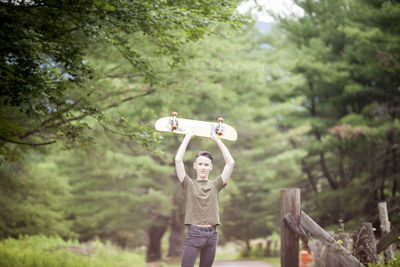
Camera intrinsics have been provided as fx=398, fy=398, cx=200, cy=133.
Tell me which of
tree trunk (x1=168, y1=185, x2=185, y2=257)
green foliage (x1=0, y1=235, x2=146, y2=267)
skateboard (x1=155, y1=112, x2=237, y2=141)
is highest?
skateboard (x1=155, y1=112, x2=237, y2=141)

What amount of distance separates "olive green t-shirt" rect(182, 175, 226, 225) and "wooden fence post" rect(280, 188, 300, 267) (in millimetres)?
1368

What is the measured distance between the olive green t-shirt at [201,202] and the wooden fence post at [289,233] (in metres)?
1.37

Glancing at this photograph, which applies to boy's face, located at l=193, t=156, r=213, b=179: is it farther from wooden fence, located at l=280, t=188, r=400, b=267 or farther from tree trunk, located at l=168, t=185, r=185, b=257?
tree trunk, located at l=168, t=185, r=185, b=257

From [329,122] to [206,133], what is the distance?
36.5ft

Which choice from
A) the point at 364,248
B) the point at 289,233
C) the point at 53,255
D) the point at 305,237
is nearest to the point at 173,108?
the point at 53,255

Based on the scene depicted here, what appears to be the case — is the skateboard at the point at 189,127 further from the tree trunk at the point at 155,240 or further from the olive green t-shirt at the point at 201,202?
the tree trunk at the point at 155,240

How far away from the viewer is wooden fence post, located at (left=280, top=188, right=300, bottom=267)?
209 inches

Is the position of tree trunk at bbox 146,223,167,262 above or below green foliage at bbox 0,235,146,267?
below

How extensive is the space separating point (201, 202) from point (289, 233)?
176 centimetres

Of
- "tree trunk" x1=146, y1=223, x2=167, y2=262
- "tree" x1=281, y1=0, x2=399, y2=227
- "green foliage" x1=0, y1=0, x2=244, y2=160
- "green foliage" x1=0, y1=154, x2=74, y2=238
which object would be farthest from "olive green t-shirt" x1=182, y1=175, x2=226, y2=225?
"tree trunk" x1=146, y1=223, x2=167, y2=262

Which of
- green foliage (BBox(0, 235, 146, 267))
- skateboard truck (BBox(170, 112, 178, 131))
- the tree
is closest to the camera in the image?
skateboard truck (BBox(170, 112, 178, 131))

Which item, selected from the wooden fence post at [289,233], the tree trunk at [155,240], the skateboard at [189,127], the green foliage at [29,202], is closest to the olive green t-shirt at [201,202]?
the skateboard at [189,127]

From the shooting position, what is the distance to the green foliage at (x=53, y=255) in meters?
8.78

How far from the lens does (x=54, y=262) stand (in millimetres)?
8781
